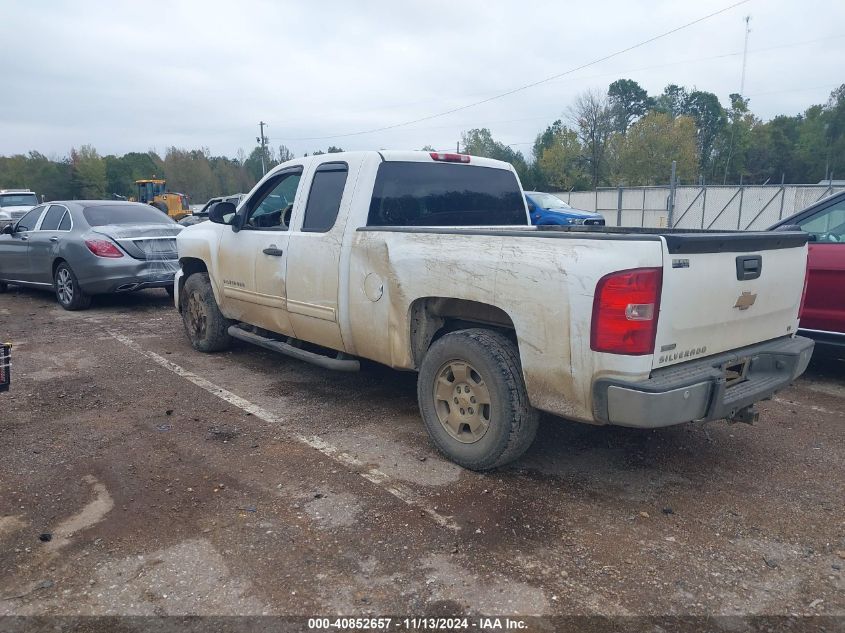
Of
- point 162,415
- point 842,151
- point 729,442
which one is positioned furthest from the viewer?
point 842,151

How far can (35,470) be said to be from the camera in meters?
3.93

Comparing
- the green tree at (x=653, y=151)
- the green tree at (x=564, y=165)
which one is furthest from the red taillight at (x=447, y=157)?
the green tree at (x=564, y=165)

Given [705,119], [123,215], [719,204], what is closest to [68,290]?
[123,215]

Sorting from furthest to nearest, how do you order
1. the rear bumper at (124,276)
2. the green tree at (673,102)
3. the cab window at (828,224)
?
the green tree at (673,102) < the rear bumper at (124,276) < the cab window at (828,224)

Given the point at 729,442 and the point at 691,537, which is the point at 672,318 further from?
the point at 729,442

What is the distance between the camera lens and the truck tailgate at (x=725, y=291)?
3102mm

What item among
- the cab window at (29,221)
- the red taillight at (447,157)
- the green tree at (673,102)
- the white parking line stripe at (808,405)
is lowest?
the white parking line stripe at (808,405)

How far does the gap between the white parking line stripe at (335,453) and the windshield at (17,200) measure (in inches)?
962

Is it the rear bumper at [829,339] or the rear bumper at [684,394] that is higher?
the rear bumper at [684,394]

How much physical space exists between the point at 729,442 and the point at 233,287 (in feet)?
14.2

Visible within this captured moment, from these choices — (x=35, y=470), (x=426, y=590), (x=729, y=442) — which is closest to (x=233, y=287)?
(x=35, y=470)

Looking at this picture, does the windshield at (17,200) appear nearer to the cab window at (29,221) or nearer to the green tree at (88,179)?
the cab window at (29,221)

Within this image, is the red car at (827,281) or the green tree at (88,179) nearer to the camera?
the red car at (827,281)

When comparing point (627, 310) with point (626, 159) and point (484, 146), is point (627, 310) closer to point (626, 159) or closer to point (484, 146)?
point (626, 159)
